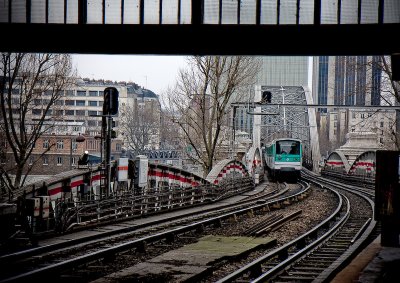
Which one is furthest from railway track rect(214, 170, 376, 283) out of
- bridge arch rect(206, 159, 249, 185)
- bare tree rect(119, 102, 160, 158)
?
bare tree rect(119, 102, 160, 158)

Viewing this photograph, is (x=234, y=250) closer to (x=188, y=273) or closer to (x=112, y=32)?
(x=188, y=273)

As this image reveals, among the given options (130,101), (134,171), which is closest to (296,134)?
(130,101)

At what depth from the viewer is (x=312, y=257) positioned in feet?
A: 46.8

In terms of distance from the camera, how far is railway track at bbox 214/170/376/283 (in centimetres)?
1165

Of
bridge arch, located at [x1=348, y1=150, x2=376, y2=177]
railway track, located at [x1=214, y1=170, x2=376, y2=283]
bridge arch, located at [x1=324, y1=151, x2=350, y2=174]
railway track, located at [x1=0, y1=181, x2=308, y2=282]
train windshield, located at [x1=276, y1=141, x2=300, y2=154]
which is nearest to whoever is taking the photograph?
railway track, located at [x1=0, y1=181, x2=308, y2=282]

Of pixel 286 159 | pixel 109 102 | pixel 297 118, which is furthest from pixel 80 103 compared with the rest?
pixel 109 102

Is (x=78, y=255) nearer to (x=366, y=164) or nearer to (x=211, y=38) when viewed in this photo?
(x=211, y=38)

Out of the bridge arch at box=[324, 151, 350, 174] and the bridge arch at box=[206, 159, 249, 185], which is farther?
the bridge arch at box=[324, 151, 350, 174]

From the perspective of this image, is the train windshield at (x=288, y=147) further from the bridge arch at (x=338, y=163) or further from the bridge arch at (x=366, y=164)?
the bridge arch at (x=338, y=163)

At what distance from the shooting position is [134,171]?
23.0 meters

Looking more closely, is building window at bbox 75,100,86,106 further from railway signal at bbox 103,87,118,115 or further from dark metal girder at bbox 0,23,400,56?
dark metal girder at bbox 0,23,400,56

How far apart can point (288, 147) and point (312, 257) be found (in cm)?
3936

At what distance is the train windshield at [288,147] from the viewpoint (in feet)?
174

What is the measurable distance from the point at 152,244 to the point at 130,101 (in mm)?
102423
